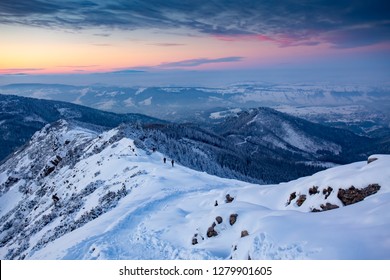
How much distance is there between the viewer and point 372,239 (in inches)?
420

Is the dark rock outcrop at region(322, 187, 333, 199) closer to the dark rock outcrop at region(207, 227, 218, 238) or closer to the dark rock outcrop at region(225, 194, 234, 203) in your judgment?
the dark rock outcrop at region(207, 227, 218, 238)

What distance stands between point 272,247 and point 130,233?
37.5 feet

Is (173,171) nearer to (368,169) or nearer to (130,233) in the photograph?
(130,233)

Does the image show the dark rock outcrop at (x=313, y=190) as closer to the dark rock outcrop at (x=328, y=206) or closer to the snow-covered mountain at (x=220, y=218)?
the snow-covered mountain at (x=220, y=218)

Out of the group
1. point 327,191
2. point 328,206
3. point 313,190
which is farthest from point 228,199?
point 328,206

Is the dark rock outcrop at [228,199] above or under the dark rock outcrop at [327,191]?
under

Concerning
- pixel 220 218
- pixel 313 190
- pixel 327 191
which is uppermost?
pixel 327 191

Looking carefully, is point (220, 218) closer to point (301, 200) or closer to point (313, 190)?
point (301, 200)

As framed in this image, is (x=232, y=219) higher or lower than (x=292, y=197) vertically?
lower

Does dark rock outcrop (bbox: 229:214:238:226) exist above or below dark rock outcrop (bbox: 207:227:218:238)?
above

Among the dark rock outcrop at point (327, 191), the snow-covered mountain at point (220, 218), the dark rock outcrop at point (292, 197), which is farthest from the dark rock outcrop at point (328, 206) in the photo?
the dark rock outcrop at point (292, 197)

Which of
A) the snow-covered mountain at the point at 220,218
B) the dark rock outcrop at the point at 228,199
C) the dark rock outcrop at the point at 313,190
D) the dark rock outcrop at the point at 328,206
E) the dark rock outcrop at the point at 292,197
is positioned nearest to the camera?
the snow-covered mountain at the point at 220,218

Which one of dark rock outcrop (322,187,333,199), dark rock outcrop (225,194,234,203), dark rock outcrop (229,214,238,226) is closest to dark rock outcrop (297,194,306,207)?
dark rock outcrop (322,187,333,199)
